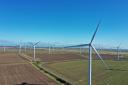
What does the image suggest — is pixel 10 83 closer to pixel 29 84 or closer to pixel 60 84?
pixel 29 84

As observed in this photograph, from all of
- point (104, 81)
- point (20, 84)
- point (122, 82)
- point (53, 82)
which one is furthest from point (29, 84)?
point (122, 82)

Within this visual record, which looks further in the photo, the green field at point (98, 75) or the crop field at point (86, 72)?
the crop field at point (86, 72)

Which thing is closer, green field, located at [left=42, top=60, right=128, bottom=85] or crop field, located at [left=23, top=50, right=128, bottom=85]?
green field, located at [left=42, top=60, right=128, bottom=85]

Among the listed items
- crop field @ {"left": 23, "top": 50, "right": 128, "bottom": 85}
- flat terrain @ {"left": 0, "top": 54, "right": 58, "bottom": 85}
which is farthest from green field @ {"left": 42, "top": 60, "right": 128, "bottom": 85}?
flat terrain @ {"left": 0, "top": 54, "right": 58, "bottom": 85}

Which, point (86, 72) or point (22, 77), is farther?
point (86, 72)

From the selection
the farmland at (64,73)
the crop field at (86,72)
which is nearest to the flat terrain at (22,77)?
Answer: the farmland at (64,73)

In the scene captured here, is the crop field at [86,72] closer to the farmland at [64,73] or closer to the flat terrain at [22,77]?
the farmland at [64,73]

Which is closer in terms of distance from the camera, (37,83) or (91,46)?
(91,46)

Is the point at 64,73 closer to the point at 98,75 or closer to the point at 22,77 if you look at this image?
the point at 98,75

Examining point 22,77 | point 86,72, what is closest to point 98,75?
point 86,72

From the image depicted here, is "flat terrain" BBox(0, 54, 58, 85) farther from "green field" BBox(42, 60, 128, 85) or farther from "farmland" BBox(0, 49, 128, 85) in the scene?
"green field" BBox(42, 60, 128, 85)

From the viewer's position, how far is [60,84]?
72.5 feet

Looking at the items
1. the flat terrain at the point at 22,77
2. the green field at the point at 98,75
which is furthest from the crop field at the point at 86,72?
the flat terrain at the point at 22,77

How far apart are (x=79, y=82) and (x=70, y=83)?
1.31m
